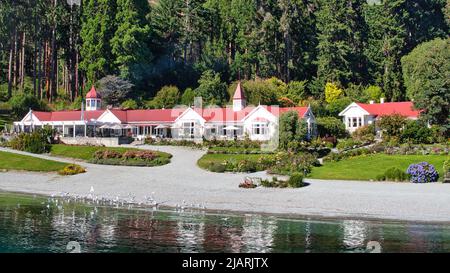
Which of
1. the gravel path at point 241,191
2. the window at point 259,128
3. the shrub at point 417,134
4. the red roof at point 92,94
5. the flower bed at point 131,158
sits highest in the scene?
the red roof at point 92,94

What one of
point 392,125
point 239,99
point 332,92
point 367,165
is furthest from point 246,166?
point 332,92

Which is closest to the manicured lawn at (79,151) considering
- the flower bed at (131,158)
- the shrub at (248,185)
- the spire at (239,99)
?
the flower bed at (131,158)

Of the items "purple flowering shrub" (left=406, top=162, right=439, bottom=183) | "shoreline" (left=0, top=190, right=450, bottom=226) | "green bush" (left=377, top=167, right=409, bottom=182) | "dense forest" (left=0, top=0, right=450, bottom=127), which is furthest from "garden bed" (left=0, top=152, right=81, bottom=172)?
"purple flowering shrub" (left=406, top=162, right=439, bottom=183)

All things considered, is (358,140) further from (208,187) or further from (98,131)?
(98,131)

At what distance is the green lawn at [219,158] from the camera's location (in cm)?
4873

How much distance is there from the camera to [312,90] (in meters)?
85.0

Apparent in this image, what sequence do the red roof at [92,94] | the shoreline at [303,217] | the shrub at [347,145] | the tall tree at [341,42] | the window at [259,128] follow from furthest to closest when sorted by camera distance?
the tall tree at [341,42] < the red roof at [92,94] < the window at [259,128] < the shrub at [347,145] < the shoreline at [303,217]

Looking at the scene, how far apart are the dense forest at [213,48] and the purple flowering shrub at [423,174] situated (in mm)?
36709

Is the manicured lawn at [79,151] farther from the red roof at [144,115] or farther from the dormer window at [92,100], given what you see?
the dormer window at [92,100]

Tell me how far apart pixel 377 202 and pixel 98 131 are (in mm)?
45486

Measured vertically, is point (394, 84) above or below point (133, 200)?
above

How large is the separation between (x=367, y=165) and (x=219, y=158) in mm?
13437

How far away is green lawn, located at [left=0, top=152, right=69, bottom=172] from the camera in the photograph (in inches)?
1934
